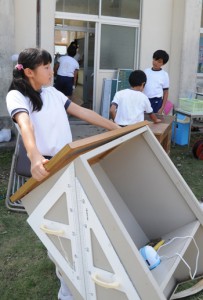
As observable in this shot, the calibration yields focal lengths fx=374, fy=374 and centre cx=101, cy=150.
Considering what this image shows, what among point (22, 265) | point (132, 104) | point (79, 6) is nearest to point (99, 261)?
point (22, 265)

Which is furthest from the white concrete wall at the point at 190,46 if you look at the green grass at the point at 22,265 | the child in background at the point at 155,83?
the green grass at the point at 22,265

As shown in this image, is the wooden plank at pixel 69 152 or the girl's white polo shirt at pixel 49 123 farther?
the girl's white polo shirt at pixel 49 123

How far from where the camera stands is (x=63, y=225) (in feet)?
5.74

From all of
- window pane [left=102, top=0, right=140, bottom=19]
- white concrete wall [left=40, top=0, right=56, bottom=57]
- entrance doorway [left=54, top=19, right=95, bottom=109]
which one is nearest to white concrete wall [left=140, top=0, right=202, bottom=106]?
window pane [left=102, top=0, right=140, bottom=19]

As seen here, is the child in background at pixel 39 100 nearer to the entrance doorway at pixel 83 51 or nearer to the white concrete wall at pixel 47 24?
the white concrete wall at pixel 47 24

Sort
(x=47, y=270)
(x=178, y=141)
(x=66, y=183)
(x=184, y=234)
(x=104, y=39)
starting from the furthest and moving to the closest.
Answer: (x=104, y=39)
(x=178, y=141)
(x=47, y=270)
(x=184, y=234)
(x=66, y=183)

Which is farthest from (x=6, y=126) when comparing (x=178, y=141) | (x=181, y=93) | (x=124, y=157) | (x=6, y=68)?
(x=124, y=157)

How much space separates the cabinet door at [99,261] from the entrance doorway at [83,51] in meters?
7.11

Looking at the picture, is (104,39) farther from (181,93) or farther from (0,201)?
(0,201)

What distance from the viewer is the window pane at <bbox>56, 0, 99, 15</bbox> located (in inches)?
286

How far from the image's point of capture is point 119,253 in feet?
5.06

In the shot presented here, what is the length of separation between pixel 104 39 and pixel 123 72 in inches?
30.8

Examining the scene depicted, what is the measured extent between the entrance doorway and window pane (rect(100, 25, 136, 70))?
2.93ft

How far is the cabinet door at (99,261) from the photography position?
1.56 meters
